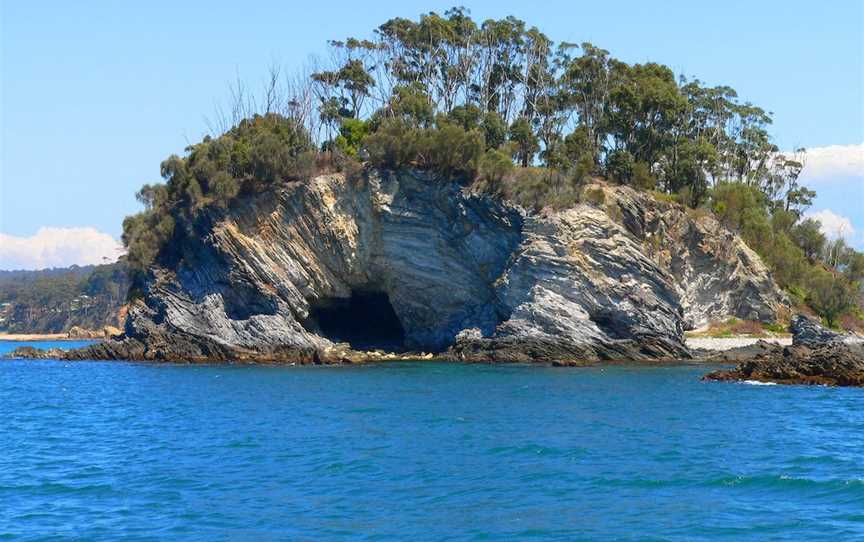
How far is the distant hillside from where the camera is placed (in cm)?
15862

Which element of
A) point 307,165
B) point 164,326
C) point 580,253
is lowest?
point 164,326

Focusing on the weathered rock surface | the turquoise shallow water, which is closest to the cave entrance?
the turquoise shallow water

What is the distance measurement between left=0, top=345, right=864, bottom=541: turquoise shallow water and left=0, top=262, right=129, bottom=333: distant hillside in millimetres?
119902

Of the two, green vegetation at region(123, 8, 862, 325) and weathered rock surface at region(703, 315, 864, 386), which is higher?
green vegetation at region(123, 8, 862, 325)

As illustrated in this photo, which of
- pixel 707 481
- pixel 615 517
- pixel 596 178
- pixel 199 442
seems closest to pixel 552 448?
pixel 707 481

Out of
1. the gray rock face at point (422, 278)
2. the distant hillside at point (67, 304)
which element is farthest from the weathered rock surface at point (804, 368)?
the distant hillside at point (67, 304)

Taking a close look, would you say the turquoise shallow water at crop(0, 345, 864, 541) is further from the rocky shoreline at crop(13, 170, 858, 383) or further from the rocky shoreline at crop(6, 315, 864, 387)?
the rocky shoreline at crop(13, 170, 858, 383)

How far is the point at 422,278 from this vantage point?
60750mm

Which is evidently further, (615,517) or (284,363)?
(284,363)

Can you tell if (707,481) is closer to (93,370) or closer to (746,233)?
(93,370)

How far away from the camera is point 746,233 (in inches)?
2884

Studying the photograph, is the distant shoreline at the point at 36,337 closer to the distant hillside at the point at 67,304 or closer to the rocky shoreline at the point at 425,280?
the distant hillside at the point at 67,304

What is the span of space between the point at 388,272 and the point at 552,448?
35516mm

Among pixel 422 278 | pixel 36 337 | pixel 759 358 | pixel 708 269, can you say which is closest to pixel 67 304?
pixel 36 337
